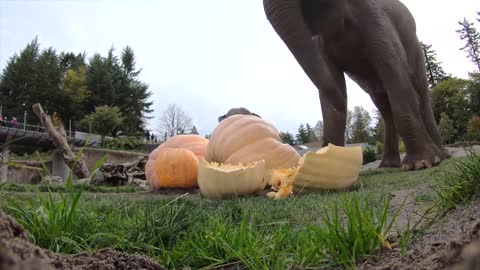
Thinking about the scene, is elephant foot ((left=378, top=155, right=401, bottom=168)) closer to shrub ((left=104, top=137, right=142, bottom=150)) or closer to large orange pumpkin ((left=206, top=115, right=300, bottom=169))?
large orange pumpkin ((left=206, top=115, right=300, bottom=169))

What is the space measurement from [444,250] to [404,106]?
527cm

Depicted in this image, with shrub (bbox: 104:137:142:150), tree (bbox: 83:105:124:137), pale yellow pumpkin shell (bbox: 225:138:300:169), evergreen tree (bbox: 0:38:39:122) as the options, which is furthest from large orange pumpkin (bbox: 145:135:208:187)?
evergreen tree (bbox: 0:38:39:122)

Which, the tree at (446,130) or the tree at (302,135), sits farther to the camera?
the tree at (302,135)

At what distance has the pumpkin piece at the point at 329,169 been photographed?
4004 millimetres

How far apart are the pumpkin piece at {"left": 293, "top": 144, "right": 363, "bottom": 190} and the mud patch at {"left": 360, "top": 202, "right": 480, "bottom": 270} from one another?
2150mm

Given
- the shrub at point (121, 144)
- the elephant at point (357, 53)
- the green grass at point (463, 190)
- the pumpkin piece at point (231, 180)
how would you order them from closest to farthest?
the green grass at point (463, 190), the pumpkin piece at point (231, 180), the elephant at point (357, 53), the shrub at point (121, 144)

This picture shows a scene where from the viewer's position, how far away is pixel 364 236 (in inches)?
56.2

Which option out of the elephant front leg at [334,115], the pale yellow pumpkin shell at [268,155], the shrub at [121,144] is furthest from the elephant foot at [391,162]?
the shrub at [121,144]

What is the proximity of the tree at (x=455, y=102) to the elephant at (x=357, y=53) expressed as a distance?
99.1 feet

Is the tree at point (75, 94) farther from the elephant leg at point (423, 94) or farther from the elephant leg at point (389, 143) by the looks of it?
the elephant leg at point (423, 94)

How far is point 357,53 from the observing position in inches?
248

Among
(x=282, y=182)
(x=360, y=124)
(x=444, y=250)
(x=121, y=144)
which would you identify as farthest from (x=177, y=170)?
(x=360, y=124)

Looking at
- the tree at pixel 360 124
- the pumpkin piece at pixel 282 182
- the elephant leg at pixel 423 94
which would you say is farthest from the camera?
the tree at pixel 360 124

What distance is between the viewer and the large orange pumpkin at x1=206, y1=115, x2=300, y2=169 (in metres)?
5.16
